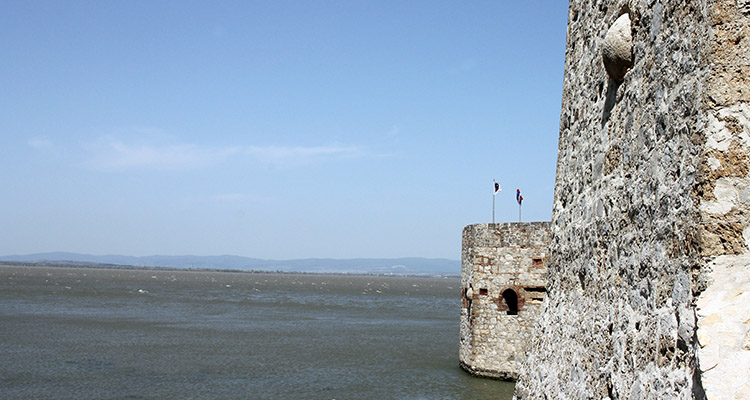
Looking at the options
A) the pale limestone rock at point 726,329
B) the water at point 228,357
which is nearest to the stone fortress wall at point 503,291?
the water at point 228,357

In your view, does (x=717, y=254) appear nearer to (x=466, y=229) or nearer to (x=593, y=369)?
(x=593, y=369)

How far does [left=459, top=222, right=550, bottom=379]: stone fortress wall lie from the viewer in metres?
15.4

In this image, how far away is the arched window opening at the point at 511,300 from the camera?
1571 centimetres

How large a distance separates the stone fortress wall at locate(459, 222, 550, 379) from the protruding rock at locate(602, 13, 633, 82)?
12.3 metres

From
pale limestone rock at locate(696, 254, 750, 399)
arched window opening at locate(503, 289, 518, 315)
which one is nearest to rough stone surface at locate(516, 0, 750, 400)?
pale limestone rock at locate(696, 254, 750, 399)

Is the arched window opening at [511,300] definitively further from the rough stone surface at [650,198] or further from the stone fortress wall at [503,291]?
the rough stone surface at [650,198]

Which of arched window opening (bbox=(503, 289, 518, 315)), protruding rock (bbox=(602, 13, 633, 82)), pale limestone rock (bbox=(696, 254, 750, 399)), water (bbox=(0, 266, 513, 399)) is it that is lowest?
water (bbox=(0, 266, 513, 399))

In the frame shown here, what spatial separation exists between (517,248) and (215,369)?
9587 millimetres

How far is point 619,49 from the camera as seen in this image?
9.81 feet

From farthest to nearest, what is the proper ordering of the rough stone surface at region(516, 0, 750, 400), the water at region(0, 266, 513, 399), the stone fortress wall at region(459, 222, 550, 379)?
the water at region(0, 266, 513, 399) < the stone fortress wall at region(459, 222, 550, 379) < the rough stone surface at region(516, 0, 750, 400)

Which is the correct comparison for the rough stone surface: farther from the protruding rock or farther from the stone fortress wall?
the stone fortress wall

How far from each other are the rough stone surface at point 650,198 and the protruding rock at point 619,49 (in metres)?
0.04

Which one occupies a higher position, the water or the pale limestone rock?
the pale limestone rock

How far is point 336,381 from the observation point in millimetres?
18031
